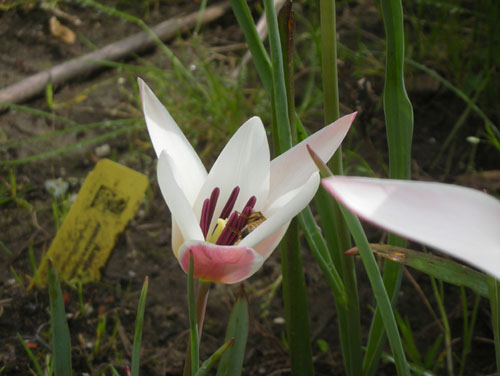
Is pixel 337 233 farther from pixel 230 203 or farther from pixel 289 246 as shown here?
pixel 230 203

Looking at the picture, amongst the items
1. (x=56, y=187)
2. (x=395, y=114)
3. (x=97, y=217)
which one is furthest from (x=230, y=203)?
(x=56, y=187)

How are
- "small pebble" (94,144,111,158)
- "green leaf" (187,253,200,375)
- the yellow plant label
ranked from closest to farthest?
"green leaf" (187,253,200,375)
the yellow plant label
"small pebble" (94,144,111,158)

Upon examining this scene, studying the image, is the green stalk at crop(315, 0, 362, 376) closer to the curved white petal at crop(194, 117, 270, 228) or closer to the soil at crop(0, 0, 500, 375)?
the curved white petal at crop(194, 117, 270, 228)

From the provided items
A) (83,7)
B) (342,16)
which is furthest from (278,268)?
(83,7)

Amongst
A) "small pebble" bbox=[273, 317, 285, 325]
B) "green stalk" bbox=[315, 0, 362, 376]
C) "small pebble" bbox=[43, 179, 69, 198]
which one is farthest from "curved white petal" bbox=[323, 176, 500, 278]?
"small pebble" bbox=[43, 179, 69, 198]

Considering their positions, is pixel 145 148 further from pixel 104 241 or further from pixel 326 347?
pixel 326 347

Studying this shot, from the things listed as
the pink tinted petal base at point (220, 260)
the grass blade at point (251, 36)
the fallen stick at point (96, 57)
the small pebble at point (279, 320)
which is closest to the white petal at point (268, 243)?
the pink tinted petal base at point (220, 260)

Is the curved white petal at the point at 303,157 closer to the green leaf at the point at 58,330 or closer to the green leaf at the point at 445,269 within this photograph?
the green leaf at the point at 445,269
